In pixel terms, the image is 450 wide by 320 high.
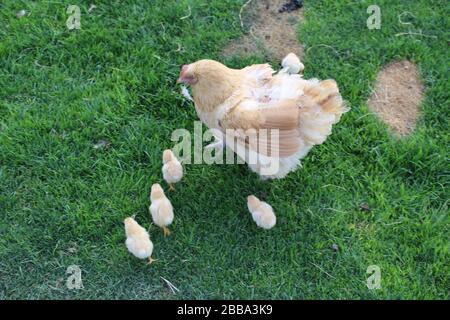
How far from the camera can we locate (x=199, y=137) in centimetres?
403

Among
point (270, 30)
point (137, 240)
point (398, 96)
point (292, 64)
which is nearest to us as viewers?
point (137, 240)

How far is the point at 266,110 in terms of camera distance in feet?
10.9

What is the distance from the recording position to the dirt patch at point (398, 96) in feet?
13.4

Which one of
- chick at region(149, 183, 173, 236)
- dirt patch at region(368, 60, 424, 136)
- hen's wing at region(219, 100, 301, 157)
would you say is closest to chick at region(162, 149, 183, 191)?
chick at region(149, 183, 173, 236)

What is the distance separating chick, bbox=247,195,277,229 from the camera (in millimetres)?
3438

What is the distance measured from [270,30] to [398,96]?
128 cm

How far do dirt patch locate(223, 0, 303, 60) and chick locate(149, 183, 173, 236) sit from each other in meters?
1.58

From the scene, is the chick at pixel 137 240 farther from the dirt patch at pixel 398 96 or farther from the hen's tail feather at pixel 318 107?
the dirt patch at pixel 398 96

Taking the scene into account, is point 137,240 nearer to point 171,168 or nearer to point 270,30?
point 171,168

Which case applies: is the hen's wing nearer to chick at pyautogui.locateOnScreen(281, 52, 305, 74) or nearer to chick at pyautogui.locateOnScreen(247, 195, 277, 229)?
chick at pyautogui.locateOnScreen(247, 195, 277, 229)

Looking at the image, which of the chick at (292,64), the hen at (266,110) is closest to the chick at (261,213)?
the hen at (266,110)

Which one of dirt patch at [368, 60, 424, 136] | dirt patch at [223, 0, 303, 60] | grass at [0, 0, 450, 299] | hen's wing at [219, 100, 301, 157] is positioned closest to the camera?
hen's wing at [219, 100, 301, 157]

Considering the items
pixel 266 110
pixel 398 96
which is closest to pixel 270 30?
pixel 398 96

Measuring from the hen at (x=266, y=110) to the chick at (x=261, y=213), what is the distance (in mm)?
241
